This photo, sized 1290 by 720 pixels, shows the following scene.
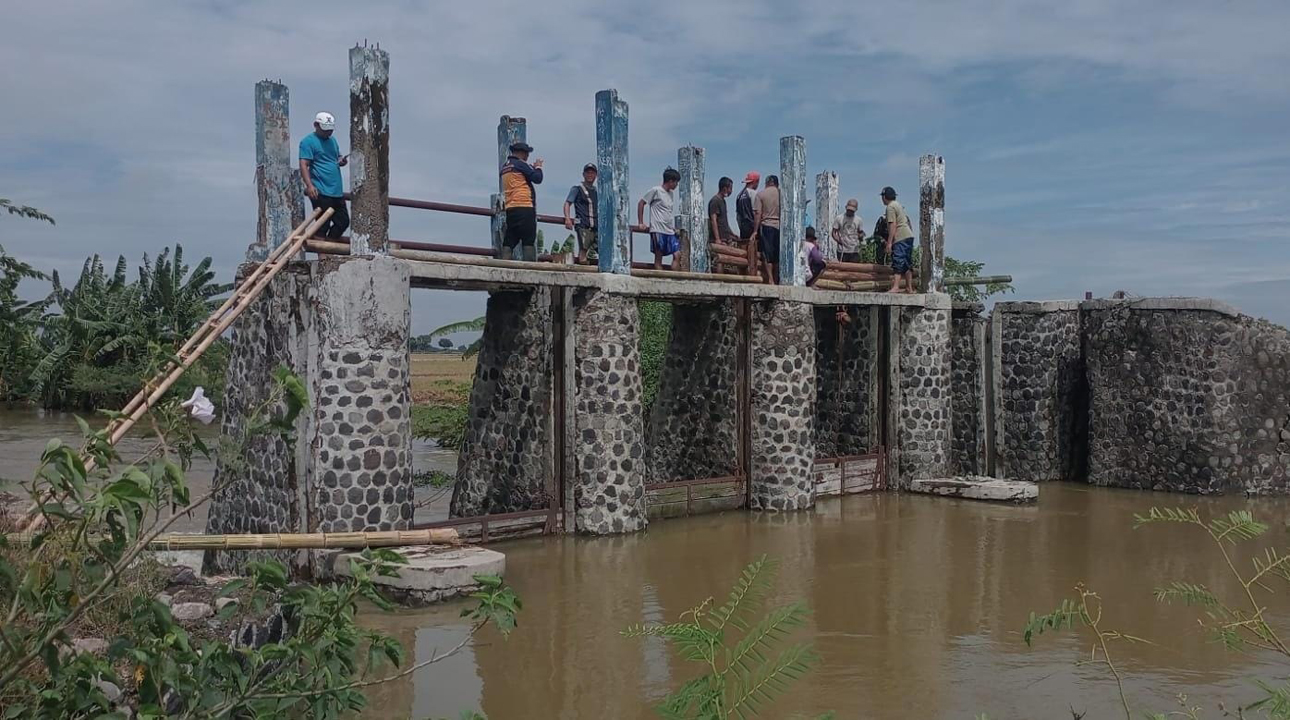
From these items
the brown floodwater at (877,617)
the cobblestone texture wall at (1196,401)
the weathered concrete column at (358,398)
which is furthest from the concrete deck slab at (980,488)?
the weathered concrete column at (358,398)

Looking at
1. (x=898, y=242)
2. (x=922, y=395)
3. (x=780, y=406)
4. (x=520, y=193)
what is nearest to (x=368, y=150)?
(x=520, y=193)

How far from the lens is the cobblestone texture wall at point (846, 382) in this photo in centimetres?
1714

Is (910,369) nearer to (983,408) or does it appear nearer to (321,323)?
(983,408)

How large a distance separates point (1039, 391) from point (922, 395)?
242 centimetres

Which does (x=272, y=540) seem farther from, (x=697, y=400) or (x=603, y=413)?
(x=697, y=400)

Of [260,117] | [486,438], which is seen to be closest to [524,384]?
[486,438]

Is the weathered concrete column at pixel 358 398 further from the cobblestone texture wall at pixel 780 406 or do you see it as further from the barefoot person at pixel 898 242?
the barefoot person at pixel 898 242

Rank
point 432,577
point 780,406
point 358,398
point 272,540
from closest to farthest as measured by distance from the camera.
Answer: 1. point 272,540
2. point 432,577
3. point 358,398
4. point 780,406

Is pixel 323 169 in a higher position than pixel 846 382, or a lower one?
higher

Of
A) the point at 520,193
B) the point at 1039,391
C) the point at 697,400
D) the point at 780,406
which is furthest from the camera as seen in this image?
the point at 1039,391

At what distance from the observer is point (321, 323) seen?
10234mm

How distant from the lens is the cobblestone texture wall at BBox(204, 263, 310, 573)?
10.4m

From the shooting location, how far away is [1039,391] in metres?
18.0

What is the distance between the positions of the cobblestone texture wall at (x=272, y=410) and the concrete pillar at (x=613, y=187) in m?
3.84
